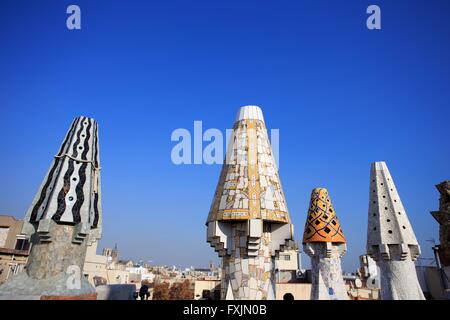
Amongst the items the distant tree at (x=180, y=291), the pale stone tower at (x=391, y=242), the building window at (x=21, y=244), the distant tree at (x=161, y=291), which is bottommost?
the distant tree at (x=180, y=291)

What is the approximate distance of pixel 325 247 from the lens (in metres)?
12.2

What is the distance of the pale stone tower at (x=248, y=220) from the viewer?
5840mm

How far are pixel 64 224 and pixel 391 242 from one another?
35.0 feet

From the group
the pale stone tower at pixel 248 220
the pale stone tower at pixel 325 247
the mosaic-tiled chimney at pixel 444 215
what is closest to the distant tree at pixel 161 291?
the pale stone tower at pixel 325 247

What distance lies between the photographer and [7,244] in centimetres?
1975

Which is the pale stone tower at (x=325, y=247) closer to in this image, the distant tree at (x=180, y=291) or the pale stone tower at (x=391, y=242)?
the pale stone tower at (x=391, y=242)

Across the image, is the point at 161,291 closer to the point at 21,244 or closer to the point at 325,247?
the point at 21,244

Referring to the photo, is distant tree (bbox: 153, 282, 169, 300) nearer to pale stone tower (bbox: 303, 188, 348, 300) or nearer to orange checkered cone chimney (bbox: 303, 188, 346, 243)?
pale stone tower (bbox: 303, 188, 348, 300)

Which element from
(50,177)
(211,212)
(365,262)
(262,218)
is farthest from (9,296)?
(365,262)
